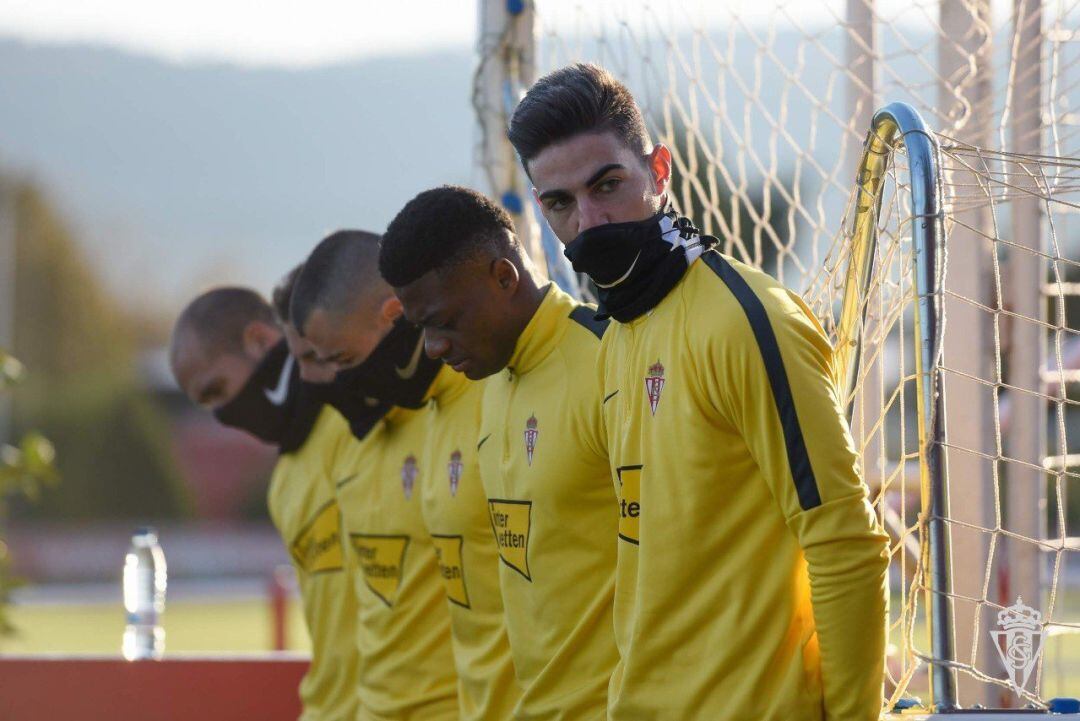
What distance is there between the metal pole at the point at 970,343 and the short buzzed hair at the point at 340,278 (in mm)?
1502

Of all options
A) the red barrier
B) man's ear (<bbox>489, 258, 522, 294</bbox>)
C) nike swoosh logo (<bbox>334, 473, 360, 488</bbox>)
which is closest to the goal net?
man's ear (<bbox>489, 258, 522, 294</bbox>)

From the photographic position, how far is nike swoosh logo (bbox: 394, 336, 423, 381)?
381cm

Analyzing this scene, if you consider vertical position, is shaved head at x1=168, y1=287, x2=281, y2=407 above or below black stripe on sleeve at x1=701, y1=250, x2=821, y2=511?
above

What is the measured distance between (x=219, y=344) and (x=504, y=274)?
1.99 m

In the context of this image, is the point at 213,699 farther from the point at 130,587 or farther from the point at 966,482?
the point at 966,482

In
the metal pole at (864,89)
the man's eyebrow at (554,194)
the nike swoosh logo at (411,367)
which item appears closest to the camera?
the man's eyebrow at (554,194)

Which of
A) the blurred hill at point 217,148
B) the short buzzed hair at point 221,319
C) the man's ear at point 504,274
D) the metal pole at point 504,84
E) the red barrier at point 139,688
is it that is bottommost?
the red barrier at point 139,688

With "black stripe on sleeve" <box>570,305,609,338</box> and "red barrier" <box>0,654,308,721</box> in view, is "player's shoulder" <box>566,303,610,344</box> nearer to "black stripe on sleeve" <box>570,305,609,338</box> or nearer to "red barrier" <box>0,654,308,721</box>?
"black stripe on sleeve" <box>570,305,609,338</box>

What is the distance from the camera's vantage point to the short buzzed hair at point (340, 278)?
12.9 ft

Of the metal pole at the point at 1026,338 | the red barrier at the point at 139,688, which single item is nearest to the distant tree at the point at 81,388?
the red barrier at the point at 139,688

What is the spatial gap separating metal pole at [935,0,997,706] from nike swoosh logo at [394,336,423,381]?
4.62 feet

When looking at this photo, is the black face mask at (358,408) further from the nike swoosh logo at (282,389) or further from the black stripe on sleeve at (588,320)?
the black stripe on sleeve at (588,320)

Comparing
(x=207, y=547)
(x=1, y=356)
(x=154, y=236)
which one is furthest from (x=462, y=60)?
(x=1, y=356)

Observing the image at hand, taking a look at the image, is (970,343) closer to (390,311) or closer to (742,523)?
(390,311)
